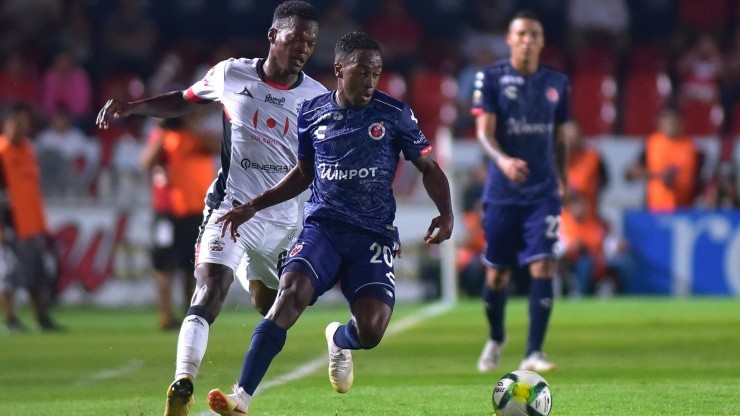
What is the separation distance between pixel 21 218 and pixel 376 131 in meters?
9.20

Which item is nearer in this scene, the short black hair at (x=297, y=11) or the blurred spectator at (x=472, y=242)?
the short black hair at (x=297, y=11)

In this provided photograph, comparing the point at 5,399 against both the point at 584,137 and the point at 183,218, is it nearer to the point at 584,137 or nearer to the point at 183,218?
the point at 183,218

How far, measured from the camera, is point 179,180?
15.3 meters

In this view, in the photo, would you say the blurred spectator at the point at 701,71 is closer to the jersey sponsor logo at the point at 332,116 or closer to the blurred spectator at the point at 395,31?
the blurred spectator at the point at 395,31

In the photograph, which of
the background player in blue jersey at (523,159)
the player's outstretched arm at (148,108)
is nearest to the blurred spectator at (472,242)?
the background player in blue jersey at (523,159)

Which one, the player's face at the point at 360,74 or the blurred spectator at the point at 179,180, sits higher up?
the player's face at the point at 360,74

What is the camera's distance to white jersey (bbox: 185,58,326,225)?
8219 mm

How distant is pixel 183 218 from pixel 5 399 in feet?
21.3

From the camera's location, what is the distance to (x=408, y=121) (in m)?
7.57

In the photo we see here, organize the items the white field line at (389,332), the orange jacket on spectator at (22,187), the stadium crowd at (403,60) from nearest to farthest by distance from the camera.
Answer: the white field line at (389,332)
the orange jacket on spectator at (22,187)
the stadium crowd at (403,60)

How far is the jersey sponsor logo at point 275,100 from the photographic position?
8227 millimetres

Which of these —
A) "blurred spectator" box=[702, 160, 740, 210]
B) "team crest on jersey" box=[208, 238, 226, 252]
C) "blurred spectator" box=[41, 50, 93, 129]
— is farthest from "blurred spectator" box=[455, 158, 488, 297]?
"team crest on jersey" box=[208, 238, 226, 252]

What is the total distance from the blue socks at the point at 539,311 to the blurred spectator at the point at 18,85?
1289 cm

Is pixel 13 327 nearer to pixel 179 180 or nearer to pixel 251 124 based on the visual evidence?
pixel 179 180
